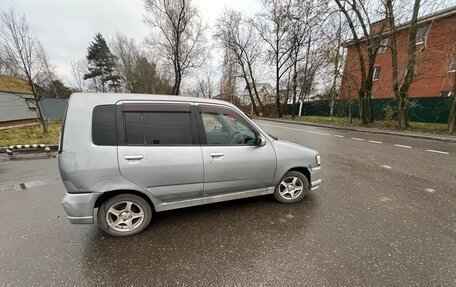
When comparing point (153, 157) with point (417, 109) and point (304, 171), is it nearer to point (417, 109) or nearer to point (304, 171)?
point (304, 171)

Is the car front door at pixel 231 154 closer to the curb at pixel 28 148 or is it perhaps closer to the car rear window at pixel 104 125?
the car rear window at pixel 104 125

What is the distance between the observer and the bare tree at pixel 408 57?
1206cm

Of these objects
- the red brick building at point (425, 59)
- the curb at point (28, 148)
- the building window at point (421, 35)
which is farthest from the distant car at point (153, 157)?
the building window at point (421, 35)

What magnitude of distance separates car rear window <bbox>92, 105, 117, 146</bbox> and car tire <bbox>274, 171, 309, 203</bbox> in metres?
2.73

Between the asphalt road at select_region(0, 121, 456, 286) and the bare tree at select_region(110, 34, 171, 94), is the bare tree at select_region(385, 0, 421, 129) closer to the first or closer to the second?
the asphalt road at select_region(0, 121, 456, 286)

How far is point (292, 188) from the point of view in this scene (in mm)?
3730

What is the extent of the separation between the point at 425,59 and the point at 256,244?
1555cm

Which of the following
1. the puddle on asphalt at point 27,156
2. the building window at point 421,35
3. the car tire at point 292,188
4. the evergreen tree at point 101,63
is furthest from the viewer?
the evergreen tree at point 101,63

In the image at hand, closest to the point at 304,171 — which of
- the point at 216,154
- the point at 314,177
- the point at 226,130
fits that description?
the point at 314,177

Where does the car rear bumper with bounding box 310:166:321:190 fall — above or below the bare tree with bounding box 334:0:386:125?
Result: below

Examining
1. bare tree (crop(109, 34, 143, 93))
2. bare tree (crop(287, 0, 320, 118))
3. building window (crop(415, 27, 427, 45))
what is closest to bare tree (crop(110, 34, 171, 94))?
bare tree (crop(109, 34, 143, 93))

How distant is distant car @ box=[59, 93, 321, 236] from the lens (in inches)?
100

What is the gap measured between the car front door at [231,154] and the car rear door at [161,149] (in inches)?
6.2

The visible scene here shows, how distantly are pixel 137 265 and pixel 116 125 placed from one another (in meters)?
1.70
